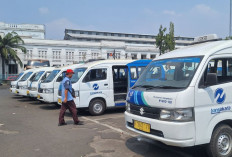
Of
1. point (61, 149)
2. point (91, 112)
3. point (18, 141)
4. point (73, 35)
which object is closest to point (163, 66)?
point (61, 149)

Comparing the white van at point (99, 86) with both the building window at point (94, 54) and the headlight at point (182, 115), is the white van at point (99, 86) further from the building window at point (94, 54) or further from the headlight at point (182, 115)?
the building window at point (94, 54)

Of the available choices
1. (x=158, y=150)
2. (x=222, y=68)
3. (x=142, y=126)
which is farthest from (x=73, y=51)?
(x=142, y=126)

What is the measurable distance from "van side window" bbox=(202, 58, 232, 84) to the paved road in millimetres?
1610

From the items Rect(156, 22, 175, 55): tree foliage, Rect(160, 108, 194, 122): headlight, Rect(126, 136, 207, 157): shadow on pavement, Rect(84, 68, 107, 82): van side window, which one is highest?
Rect(156, 22, 175, 55): tree foliage

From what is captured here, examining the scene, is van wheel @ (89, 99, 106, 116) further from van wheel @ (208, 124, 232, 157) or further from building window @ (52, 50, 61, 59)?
building window @ (52, 50, 61, 59)

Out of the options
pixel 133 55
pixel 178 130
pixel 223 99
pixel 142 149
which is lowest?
pixel 142 149

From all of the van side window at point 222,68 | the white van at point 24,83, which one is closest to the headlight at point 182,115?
the van side window at point 222,68

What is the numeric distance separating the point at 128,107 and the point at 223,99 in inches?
75.5

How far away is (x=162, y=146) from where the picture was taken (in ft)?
17.8

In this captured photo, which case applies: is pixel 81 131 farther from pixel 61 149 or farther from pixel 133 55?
pixel 133 55

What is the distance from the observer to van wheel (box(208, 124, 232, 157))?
14.4 feet

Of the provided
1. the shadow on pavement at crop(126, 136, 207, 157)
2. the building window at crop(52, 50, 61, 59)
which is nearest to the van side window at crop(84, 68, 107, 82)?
the shadow on pavement at crop(126, 136, 207, 157)

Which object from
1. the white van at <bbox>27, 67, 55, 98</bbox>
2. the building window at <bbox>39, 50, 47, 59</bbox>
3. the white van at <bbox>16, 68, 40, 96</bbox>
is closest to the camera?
the white van at <bbox>27, 67, 55, 98</bbox>

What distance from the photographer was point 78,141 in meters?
5.99
